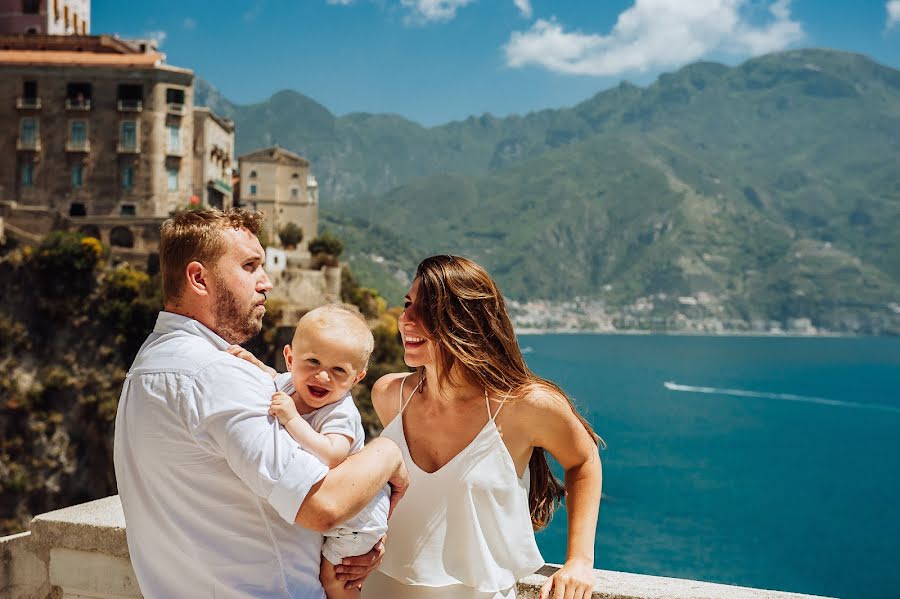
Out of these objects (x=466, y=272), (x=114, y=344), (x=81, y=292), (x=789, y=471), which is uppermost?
(x=466, y=272)

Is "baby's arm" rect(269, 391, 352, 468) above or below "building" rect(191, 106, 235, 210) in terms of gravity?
below

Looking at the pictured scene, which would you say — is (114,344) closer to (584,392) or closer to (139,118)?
(139,118)

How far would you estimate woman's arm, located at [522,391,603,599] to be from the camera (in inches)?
133

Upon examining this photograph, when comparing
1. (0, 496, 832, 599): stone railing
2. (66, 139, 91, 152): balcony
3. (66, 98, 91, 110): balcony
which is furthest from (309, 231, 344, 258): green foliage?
(0, 496, 832, 599): stone railing

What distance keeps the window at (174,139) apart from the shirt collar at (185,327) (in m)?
40.3

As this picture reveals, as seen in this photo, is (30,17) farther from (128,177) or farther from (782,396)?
(782,396)

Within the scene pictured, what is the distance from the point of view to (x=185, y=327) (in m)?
2.75

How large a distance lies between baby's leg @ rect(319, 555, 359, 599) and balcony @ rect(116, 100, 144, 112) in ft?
134

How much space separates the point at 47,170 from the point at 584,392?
76341 millimetres

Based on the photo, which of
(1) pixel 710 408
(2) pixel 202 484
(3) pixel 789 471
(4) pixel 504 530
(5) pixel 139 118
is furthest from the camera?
(1) pixel 710 408

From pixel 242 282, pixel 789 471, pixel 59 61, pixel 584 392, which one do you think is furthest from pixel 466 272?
pixel 584 392

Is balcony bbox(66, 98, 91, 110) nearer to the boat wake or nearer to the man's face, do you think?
the man's face

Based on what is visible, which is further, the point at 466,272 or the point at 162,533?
the point at 466,272

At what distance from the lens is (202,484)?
8.40 feet
